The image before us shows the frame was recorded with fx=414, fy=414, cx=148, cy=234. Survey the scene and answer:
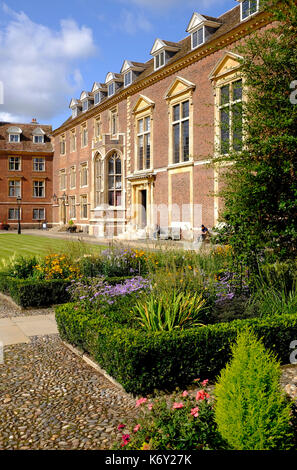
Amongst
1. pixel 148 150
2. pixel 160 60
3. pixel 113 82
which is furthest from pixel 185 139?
pixel 113 82

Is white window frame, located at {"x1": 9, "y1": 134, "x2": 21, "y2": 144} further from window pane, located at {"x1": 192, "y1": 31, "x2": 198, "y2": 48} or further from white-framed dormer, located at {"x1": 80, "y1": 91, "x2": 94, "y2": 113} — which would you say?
window pane, located at {"x1": 192, "y1": 31, "x2": 198, "y2": 48}

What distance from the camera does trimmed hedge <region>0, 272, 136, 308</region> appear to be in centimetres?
882

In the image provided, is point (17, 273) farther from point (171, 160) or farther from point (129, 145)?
point (129, 145)

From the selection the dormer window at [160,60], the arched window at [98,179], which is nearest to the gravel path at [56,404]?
the dormer window at [160,60]

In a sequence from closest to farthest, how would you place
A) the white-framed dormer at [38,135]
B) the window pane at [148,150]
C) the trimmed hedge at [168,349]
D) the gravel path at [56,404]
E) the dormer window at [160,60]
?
the gravel path at [56,404] < the trimmed hedge at [168,349] < the dormer window at [160,60] < the window pane at [148,150] < the white-framed dormer at [38,135]

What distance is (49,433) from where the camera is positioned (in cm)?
356

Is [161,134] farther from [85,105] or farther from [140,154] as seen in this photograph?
[85,105]

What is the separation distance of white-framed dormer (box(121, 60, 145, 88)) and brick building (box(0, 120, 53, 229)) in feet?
67.7

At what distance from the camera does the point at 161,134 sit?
27.3 m

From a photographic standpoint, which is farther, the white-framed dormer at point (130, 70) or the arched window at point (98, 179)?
the arched window at point (98, 179)

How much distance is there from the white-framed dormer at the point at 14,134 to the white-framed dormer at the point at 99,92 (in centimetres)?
1646

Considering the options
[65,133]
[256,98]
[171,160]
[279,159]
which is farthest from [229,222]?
[65,133]

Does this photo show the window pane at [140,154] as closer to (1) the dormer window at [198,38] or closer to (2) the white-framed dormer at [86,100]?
(1) the dormer window at [198,38]

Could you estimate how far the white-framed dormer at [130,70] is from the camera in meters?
32.2
